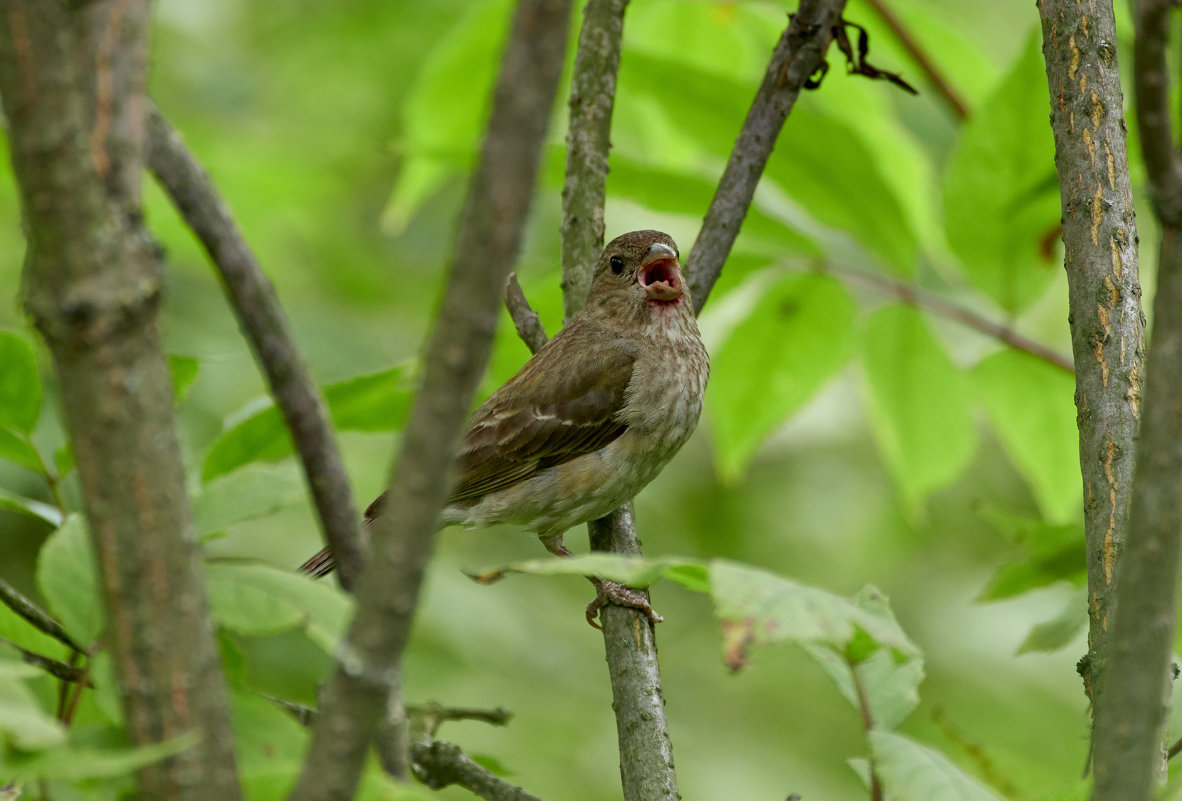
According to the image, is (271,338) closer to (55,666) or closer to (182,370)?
(55,666)

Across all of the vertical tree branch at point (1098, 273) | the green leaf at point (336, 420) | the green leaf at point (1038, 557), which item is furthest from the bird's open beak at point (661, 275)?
the vertical tree branch at point (1098, 273)

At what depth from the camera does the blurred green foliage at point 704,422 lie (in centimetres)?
149

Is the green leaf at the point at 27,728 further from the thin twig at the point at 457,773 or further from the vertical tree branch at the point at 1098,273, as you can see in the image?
the vertical tree branch at the point at 1098,273

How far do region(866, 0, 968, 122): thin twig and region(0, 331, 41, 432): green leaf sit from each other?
2.83 meters

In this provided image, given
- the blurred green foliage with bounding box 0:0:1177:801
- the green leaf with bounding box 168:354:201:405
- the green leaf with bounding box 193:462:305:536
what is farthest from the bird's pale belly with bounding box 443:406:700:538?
the green leaf with bounding box 193:462:305:536

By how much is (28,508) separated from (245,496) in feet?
1.96

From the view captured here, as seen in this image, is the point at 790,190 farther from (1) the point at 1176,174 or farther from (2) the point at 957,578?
(2) the point at 957,578

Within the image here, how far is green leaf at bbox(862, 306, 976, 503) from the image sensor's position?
338 cm

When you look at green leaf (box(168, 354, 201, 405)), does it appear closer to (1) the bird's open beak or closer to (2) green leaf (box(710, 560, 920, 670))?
(2) green leaf (box(710, 560, 920, 670))

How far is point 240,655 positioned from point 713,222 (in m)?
1.77

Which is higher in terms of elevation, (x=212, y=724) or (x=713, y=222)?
(x=713, y=222)

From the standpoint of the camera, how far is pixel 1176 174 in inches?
45.8

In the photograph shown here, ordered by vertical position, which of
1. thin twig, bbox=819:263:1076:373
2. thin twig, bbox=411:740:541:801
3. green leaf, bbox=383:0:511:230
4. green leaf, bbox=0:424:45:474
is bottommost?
thin twig, bbox=411:740:541:801

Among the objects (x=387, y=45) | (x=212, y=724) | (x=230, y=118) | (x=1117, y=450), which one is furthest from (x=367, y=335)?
(x=212, y=724)
